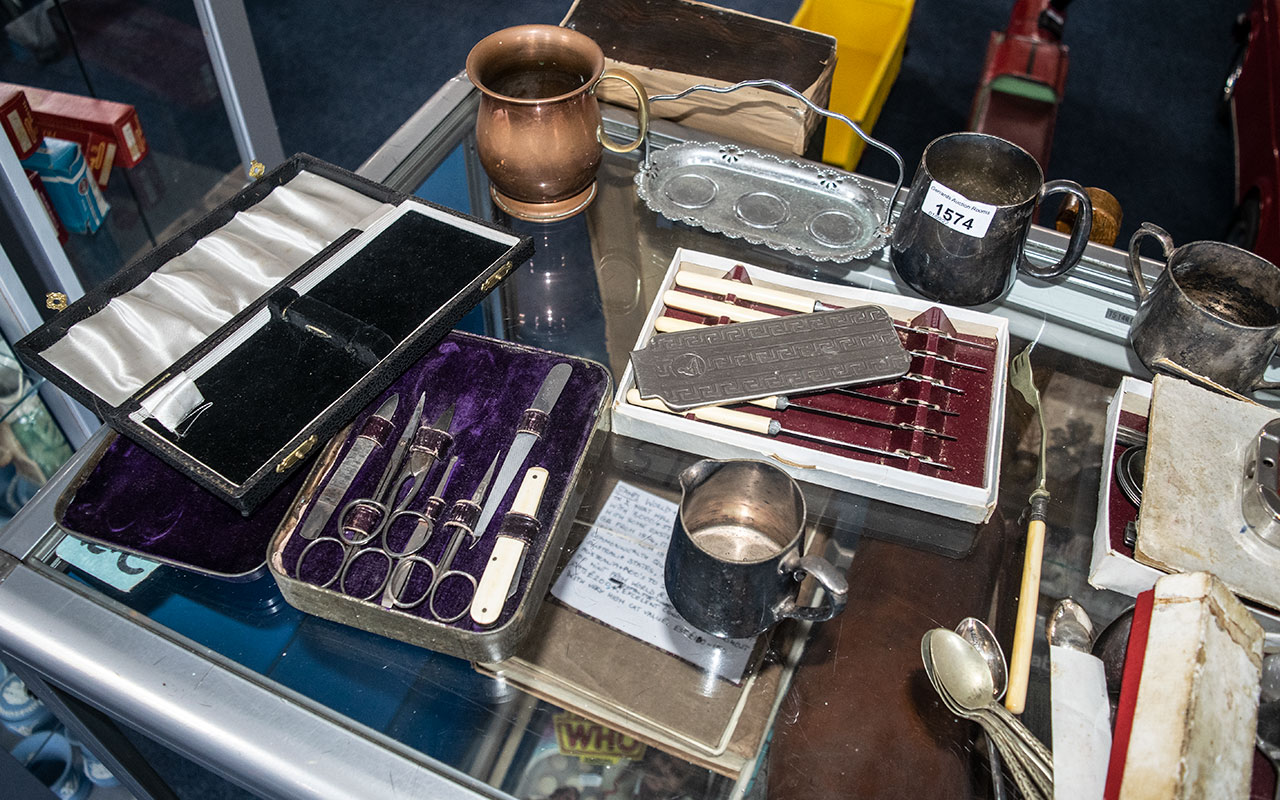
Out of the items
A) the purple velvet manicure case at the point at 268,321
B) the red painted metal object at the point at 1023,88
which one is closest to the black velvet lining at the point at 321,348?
the purple velvet manicure case at the point at 268,321

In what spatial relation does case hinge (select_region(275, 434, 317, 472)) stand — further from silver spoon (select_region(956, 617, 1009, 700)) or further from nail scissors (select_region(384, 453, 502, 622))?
silver spoon (select_region(956, 617, 1009, 700))

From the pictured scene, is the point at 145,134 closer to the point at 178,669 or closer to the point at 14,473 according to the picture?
the point at 14,473

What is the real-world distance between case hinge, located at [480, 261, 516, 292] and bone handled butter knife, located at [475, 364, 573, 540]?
134 millimetres

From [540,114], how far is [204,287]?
47cm

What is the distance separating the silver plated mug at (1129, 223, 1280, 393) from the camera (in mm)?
972

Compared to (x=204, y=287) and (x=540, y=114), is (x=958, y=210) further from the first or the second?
(x=204, y=287)

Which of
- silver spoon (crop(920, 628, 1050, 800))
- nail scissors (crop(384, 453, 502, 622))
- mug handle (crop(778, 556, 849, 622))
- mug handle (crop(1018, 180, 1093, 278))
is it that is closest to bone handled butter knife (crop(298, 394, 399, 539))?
nail scissors (crop(384, 453, 502, 622))

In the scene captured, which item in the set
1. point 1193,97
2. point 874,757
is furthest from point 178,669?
point 1193,97

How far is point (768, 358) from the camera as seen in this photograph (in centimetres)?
103

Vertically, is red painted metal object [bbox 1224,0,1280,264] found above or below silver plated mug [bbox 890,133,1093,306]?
below

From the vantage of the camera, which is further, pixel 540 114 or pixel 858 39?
pixel 858 39

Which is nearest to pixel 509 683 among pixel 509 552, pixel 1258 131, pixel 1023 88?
pixel 509 552

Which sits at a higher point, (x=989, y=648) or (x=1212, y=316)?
(x=1212, y=316)

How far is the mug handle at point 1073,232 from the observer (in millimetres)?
1056
